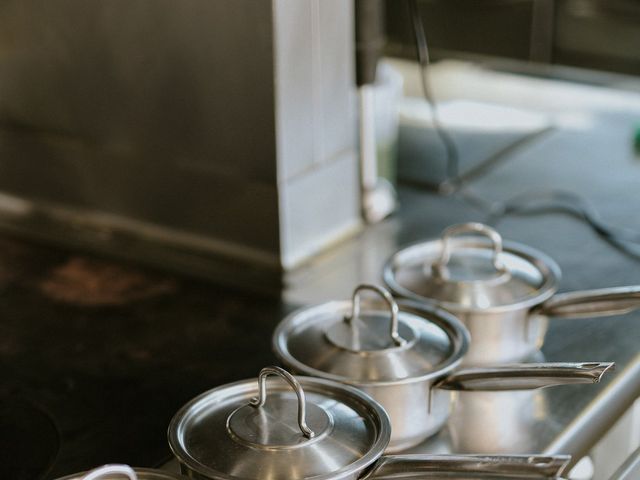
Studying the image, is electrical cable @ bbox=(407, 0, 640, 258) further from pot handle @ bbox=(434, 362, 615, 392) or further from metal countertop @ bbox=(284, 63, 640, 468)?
pot handle @ bbox=(434, 362, 615, 392)

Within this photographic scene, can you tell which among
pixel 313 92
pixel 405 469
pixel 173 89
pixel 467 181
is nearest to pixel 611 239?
pixel 467 181

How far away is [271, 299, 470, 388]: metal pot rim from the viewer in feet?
2.68

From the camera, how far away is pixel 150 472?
696mm

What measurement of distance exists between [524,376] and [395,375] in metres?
0.10

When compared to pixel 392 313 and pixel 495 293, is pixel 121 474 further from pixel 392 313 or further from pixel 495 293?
pixel 495 293

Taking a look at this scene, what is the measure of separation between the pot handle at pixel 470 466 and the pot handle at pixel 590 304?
11.7 inches

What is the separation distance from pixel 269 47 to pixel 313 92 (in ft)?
0.32

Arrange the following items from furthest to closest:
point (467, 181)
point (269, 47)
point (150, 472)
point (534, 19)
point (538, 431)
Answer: point (534, 19) → point (467, 181) → point (269, 47) → point (538, 431) → point (150, 472)

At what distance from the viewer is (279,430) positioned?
2.42 ft

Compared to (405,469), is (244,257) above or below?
below

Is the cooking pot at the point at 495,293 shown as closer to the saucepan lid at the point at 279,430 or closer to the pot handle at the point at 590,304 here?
the pot handle at the point at 590,304

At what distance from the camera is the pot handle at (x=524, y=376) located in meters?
0.79

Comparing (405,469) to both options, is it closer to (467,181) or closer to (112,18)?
(112,18)

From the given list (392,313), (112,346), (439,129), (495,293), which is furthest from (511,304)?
(439,129)
